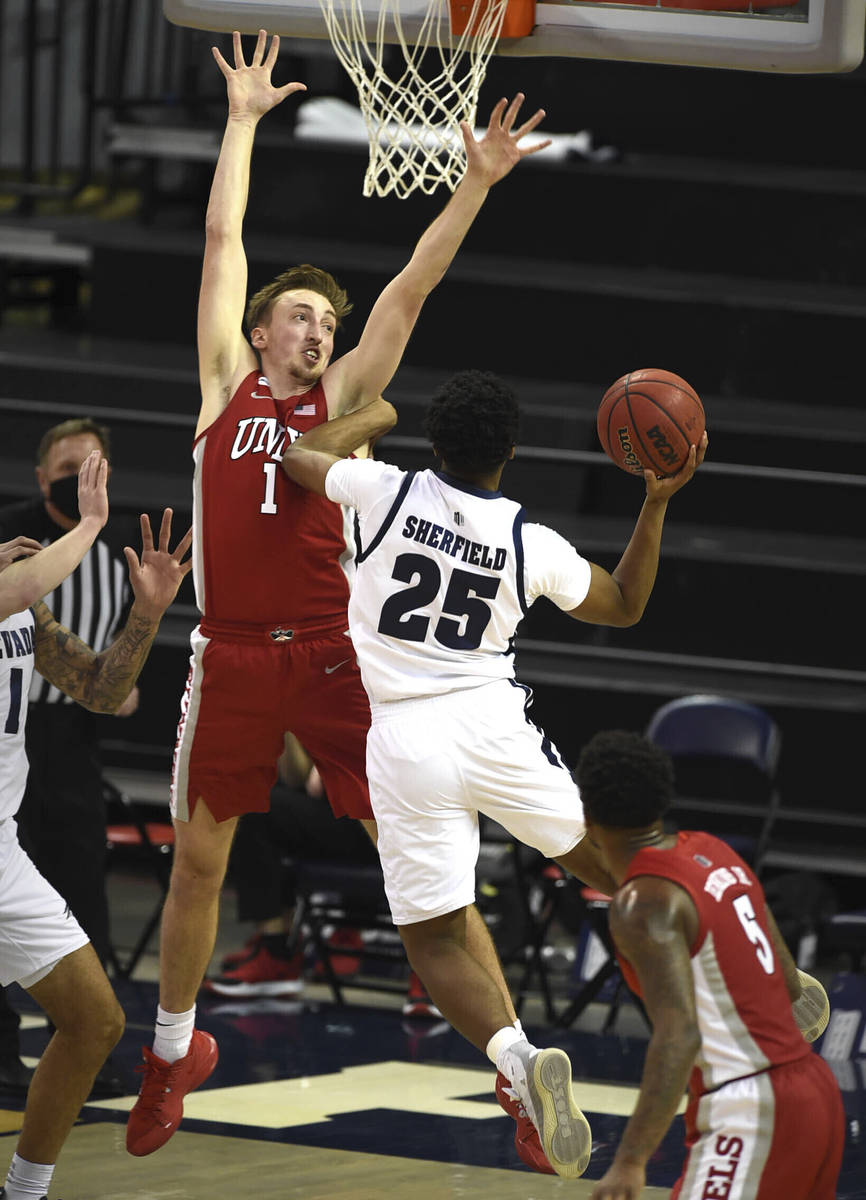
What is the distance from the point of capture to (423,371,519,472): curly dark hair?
4.74 metres

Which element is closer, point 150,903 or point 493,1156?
point 493,1156

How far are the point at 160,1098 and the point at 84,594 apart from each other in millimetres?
2145

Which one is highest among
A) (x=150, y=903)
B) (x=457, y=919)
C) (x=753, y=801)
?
(x=457, y=919)

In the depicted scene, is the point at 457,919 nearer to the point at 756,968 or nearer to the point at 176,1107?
the point at 176,1107

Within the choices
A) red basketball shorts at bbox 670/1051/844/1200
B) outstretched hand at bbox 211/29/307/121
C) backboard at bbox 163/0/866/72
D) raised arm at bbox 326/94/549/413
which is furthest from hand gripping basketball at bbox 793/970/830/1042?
outstretched hand at bbox 211/29/307/121

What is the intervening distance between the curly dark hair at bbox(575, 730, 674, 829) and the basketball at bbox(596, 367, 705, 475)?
137 cm

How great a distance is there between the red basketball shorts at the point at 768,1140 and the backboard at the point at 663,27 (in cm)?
316

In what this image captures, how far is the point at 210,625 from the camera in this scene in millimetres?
5305

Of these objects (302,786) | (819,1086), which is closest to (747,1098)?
(819,1086)

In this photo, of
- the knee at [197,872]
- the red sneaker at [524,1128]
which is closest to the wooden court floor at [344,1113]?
the red sneaker at [524,1128]

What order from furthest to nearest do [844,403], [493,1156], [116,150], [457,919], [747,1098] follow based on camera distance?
[116,150]
[844,403]
[493,1156]
[457,919]
[747,1098]

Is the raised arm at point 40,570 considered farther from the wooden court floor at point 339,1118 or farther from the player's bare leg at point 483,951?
the wooden court floor at point 339,1118

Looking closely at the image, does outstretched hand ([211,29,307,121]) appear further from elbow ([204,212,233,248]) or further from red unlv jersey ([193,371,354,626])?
red unlv jersey ([193,371,354,626])

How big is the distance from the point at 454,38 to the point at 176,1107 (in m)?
3.24
